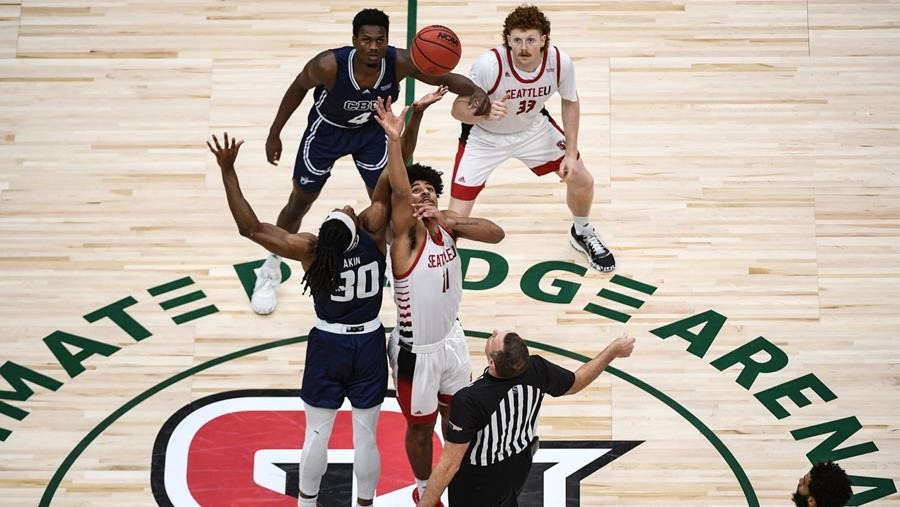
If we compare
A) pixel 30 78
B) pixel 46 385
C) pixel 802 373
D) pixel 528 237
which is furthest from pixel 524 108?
pixel 30 78

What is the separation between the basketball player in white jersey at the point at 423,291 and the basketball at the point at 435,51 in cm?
82

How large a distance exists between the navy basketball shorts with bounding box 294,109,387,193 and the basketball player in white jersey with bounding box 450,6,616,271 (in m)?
0.53

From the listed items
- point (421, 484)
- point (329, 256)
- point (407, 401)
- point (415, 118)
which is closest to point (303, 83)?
point (415, 118)

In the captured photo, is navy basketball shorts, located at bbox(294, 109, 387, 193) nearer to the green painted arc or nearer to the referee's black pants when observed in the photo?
the green painted arc

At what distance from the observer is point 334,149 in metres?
7.16

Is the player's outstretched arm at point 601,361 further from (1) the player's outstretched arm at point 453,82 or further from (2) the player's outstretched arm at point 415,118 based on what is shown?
(1) the player's outstretched arm at point 453,82

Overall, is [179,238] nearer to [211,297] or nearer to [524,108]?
[211,297]

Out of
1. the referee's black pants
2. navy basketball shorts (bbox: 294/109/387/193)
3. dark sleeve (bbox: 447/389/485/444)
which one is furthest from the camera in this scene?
navy basketball shorts (bbox: 294/109/387/193)

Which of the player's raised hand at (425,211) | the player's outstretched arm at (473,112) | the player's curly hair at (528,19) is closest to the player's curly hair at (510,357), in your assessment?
the player's raised hand at (425,211)

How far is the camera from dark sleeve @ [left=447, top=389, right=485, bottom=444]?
5.27 m

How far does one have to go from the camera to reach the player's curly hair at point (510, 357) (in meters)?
5.27

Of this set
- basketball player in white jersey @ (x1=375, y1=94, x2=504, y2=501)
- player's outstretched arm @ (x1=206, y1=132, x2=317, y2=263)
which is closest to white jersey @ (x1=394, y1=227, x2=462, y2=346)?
basketball player in white jersey @ (x1=375, y1=94, x2=504, y2=501)

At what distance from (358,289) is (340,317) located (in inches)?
6.4

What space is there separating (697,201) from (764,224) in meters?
0.45
